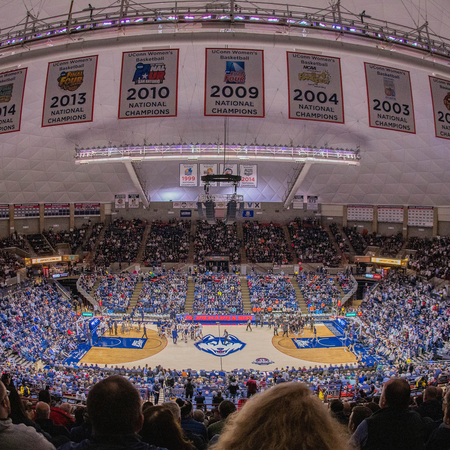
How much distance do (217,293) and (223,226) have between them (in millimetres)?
11443

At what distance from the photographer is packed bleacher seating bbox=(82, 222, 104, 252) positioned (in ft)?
129

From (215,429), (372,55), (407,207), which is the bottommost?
(215,429)

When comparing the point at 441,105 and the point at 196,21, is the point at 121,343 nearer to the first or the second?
the point at 196,21

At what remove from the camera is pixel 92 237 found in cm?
4016

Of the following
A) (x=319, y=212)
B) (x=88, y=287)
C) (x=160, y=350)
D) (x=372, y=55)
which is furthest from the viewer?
(x=319, y=212)

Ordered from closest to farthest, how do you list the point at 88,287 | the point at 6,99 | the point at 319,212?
the point at 6,99 → the point at 88,287 → the point at 319,212

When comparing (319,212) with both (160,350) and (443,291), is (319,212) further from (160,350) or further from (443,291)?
(160,350)

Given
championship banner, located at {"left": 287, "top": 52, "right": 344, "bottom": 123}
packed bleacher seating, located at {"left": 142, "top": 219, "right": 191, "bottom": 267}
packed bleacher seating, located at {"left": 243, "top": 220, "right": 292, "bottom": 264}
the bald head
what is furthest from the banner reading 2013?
packed bleacher seating, located at {"left": 243, "top": 220, "right": 292, "bottom": 264}

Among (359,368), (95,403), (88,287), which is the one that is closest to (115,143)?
(88,287)

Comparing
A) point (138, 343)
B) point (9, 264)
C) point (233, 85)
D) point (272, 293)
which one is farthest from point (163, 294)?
point (233, 85)

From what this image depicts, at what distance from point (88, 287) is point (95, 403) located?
107 ft

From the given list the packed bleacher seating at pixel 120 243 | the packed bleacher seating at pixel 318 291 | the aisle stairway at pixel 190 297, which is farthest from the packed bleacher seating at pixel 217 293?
the packed bleacher seating at pixel 120 243

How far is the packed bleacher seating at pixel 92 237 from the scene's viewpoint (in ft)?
129

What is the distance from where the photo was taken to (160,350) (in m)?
22.7
